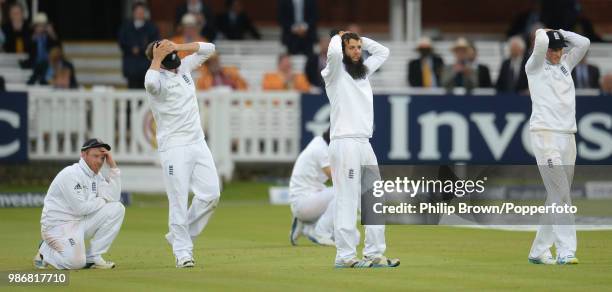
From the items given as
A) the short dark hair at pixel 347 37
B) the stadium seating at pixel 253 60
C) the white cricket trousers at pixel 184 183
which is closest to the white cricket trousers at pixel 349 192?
the short dark hair at pixel 347 37

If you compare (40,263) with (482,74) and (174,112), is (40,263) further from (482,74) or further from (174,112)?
(482,74)

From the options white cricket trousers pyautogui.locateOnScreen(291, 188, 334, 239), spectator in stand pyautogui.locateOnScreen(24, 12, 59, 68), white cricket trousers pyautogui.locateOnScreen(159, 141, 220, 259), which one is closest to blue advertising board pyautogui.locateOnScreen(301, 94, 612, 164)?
spectator in stand pyautogui.locateOnScreen(24, 12, 59, 68)

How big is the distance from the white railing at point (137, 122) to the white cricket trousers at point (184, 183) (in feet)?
33.0

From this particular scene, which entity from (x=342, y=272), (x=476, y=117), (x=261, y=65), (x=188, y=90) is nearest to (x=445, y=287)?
(x=342, y=272)

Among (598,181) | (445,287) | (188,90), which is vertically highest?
(188,90)

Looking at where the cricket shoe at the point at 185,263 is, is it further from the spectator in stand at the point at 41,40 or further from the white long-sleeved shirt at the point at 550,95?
the spectator in stand at the point at 41,40

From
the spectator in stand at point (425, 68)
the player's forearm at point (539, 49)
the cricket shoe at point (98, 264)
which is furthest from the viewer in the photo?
the spectator in stand at point (425, 68)

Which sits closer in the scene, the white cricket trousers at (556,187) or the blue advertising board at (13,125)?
A: the white cricket trousers at (556,187)

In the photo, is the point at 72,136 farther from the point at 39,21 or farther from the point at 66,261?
the point at 66,261

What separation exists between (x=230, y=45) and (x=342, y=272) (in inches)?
607

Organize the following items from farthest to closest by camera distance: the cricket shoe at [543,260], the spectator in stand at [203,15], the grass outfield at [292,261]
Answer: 1. the spectator in stand at [203,15]
2. the cricket shoe at [543,260]
3. the grass outfield at [292,261]

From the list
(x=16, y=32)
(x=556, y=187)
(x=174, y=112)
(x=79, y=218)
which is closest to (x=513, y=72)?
(x=16, y=32)

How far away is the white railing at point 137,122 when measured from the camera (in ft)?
83.5

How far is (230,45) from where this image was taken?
29.2 meters
